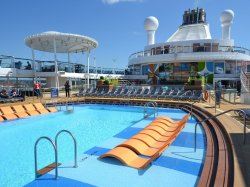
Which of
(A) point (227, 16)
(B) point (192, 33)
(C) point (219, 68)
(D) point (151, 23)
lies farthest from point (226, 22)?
(D) point (151, 23)

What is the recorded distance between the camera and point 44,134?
793 centimetres

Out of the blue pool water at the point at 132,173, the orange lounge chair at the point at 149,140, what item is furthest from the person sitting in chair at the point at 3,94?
the orange lounge chair at the point at 149,140

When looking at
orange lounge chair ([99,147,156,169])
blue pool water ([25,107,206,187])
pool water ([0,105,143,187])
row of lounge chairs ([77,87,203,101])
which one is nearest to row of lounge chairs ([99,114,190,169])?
orange lounge chair ([99,147,156,169])

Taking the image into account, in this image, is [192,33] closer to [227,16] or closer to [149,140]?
[227,16]

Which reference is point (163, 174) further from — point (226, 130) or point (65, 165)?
point (226, 130)

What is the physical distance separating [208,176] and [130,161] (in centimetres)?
149

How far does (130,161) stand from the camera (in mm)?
4559

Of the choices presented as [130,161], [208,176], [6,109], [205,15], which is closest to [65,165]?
[130,161]

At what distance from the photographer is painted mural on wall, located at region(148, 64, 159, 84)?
3127cm

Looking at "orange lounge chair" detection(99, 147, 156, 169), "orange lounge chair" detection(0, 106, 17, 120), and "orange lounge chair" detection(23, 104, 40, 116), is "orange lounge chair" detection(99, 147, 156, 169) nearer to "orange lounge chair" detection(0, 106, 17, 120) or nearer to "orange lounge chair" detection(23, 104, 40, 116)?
"orange lounge chair" detection(0, 106, 17, 120)

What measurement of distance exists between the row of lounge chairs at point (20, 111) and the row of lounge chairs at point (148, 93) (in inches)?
232

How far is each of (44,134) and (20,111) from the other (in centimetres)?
339

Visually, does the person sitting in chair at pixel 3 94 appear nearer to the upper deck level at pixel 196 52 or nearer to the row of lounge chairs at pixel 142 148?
the row of lounge chairs at pixel 142 148

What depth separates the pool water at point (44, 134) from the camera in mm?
4945
